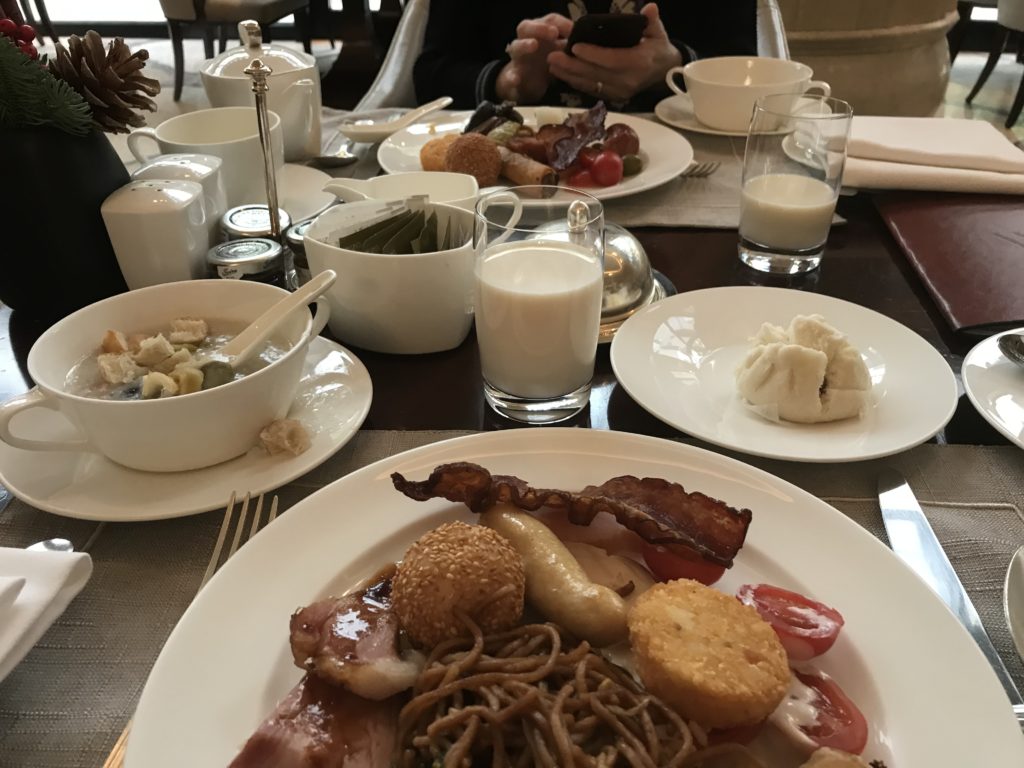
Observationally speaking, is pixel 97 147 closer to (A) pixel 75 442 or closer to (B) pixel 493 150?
(A) pixel 75 442

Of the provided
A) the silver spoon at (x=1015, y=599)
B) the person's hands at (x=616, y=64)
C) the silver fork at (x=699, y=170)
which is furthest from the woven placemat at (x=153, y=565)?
the person's hands at (x=616, y=64)

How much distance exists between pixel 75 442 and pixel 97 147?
2.06 feet

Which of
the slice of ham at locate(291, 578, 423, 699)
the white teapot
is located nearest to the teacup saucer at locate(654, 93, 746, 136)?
the white teapot

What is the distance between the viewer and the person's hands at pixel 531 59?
270 cm

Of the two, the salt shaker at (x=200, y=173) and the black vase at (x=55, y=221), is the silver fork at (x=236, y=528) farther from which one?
the salt shaker at (x=200, y=173)

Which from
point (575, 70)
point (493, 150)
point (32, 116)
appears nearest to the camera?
point (32, 116)

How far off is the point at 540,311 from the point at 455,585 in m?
0.50

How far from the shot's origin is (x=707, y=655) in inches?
29.6

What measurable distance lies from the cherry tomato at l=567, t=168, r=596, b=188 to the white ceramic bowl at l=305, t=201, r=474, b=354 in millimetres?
657

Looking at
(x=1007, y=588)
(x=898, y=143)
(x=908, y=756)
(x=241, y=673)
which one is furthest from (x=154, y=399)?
(x=898, y=143)

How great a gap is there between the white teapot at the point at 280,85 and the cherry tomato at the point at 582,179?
76 centimetres

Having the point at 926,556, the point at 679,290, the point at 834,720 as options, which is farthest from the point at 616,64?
the point at 834,720

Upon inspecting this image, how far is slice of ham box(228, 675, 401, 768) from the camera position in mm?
691

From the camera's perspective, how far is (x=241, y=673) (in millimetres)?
780
